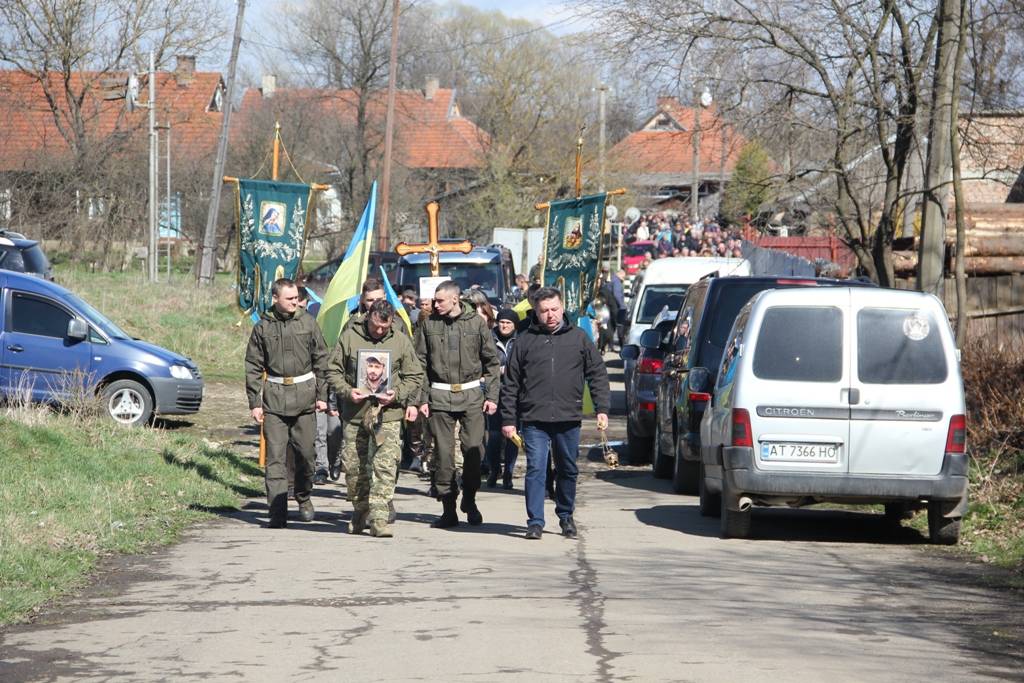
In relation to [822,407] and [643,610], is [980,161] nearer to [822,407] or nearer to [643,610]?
[822,407]

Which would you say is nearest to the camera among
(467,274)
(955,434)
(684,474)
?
(955,434)

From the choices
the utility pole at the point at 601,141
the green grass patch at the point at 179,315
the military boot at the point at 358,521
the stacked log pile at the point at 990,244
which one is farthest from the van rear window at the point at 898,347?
the utility pole at the point at 601,141

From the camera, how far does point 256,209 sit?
19.2 meters

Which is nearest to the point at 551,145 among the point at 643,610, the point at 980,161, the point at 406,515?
the point at 980,161

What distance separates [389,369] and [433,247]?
787 centimetres

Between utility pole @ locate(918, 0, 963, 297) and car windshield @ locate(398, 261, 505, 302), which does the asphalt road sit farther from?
car windshield @ locate(398, 261, 505, 302)

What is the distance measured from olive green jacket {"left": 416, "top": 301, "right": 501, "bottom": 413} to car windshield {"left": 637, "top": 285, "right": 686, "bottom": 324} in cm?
1386

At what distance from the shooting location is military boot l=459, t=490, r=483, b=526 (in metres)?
11.7

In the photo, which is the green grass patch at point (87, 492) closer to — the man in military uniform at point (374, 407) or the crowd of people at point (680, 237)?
the man in military uniform at point (374, 407)

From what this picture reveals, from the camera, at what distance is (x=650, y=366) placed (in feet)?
53.2

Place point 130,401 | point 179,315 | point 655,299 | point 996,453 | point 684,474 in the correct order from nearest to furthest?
point 996,453 → point 684,474 → point 130,401 → point 655,299 → point 179,315

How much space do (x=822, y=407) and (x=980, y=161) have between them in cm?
1156

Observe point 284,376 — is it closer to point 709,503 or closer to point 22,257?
point 709,503

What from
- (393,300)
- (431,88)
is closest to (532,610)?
(393,300)
